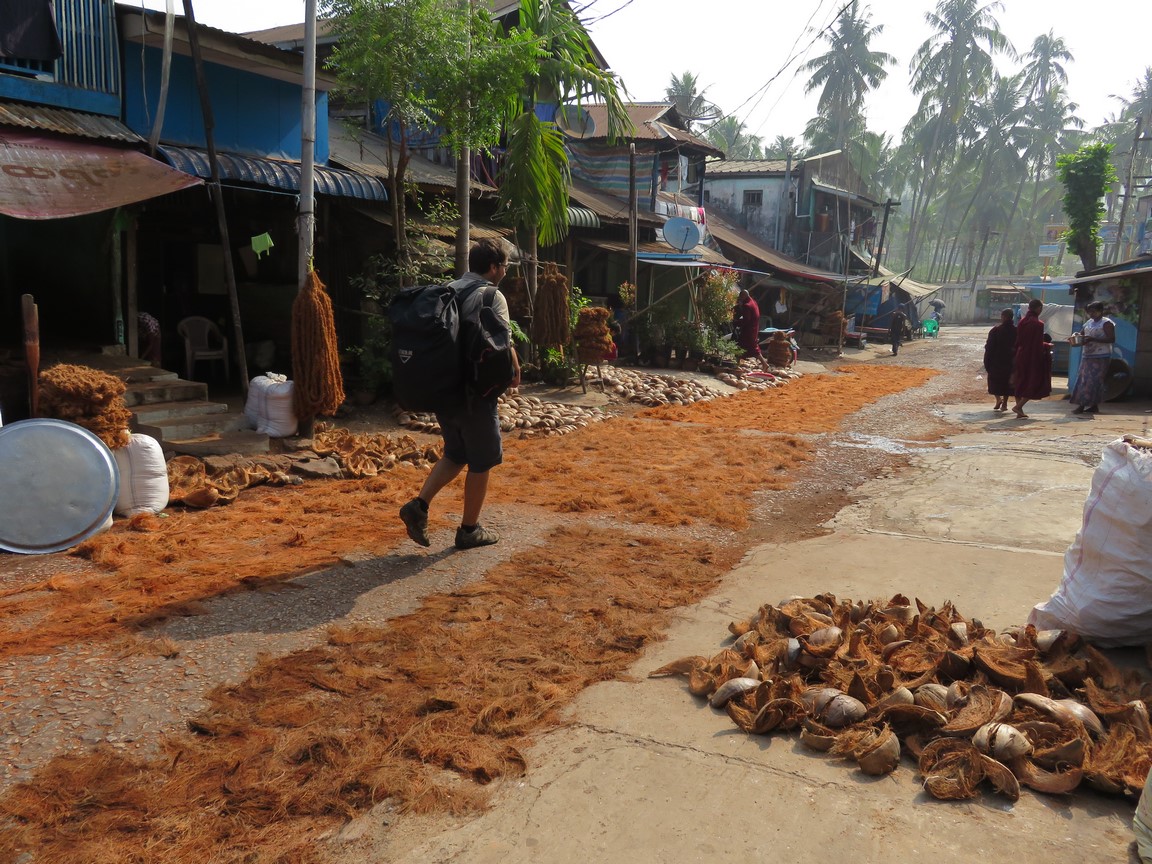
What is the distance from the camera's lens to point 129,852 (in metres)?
2.26

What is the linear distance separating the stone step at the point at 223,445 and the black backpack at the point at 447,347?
12.0 ft

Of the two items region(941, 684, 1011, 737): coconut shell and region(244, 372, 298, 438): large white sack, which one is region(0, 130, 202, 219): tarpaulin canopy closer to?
region(244, 372, 298, 438): large white sack

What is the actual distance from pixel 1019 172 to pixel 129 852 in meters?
64.6

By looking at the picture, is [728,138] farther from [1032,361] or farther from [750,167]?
[1032,361]

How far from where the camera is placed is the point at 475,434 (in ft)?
15.4

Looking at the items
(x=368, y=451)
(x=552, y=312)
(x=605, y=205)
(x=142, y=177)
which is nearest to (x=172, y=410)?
(x=368, y=451)

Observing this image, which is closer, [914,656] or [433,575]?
[914,656]

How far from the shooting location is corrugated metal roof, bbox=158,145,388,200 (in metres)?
9.25

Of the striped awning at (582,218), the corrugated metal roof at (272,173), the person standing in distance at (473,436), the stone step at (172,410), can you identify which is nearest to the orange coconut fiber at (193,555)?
the person standing in distance at (473,436)

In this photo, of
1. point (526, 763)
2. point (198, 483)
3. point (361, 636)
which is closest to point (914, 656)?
point (526, 763)

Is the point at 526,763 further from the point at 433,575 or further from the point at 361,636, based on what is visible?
the point at 433,575

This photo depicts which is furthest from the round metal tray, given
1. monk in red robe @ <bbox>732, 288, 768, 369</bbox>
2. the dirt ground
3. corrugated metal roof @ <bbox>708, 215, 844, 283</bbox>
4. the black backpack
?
corrugated metal roof @ <bbox>708, 215, 844, 283</bbox>

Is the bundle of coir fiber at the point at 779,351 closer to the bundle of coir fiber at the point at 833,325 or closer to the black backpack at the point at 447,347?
the bundle of coir fiber at the point at 833,325

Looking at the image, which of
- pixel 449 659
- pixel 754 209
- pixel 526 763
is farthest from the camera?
pixel 754 209
